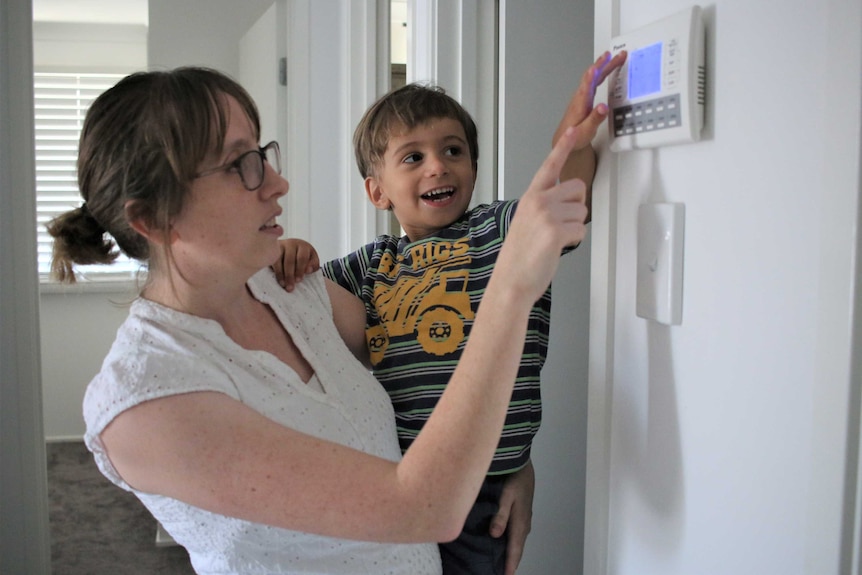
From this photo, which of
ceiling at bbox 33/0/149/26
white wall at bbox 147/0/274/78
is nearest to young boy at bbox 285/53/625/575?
white wall at bbox 147/0/274/78

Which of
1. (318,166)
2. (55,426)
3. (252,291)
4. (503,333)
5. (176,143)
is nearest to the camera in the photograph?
(503,333)

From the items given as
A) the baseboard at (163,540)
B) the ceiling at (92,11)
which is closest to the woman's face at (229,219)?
the baseboard at (163,540)

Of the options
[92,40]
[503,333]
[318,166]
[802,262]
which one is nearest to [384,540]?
[503,333]

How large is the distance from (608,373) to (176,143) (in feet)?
2.01

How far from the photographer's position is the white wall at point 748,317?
59 cm

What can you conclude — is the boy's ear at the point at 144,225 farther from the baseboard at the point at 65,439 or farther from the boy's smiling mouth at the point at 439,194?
the baseboard at the point at 65,439

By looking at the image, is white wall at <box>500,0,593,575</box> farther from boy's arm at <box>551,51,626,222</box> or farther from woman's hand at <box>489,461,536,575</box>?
boy's arm at <box>551,51,626,222</box>

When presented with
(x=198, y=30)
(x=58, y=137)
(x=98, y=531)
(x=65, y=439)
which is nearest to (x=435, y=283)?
(x=98, y=531)

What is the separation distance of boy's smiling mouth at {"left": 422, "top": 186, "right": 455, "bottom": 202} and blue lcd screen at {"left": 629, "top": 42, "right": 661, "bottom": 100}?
42 centimetres

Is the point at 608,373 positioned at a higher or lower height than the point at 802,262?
lower

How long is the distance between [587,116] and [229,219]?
0.46 meters

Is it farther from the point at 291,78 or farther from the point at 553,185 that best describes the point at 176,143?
the point at 291,78

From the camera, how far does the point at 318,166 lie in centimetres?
282

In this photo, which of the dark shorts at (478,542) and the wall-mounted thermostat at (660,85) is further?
the dark shorts at (478,542)
